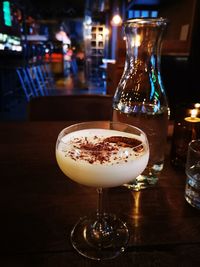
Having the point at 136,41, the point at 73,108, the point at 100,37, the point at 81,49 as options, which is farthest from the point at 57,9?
the point at 136,41

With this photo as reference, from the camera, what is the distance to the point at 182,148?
33.7 inches

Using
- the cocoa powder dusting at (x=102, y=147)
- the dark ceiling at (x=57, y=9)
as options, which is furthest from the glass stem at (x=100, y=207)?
the dark ceiling at (x=57, y=9)

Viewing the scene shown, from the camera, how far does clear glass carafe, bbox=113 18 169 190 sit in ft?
2.43

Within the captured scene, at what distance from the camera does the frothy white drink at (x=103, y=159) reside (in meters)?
0.54

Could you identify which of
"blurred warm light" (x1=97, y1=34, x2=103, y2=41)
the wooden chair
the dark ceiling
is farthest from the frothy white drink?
the dark ceiling

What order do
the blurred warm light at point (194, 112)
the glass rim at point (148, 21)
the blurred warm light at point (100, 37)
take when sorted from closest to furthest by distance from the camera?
the glass rim at point (148, 21)
the blurred warm light at point (194, 112)
the blurred warm light at point (100, 37)

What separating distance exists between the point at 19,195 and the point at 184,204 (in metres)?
0.44

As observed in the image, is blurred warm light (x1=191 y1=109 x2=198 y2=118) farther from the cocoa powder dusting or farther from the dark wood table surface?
the cocoa powder dusting

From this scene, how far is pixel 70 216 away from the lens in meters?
0.62

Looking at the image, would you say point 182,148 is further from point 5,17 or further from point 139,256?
point 5,17

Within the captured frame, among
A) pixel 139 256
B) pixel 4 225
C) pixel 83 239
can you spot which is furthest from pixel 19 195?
pixel 139 256

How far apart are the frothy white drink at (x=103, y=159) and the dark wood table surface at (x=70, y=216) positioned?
115 mm

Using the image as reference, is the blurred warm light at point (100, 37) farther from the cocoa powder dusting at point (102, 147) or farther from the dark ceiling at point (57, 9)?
the cocoa powder dusting at point (102, 147)

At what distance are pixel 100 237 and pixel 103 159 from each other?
0.61 feet
